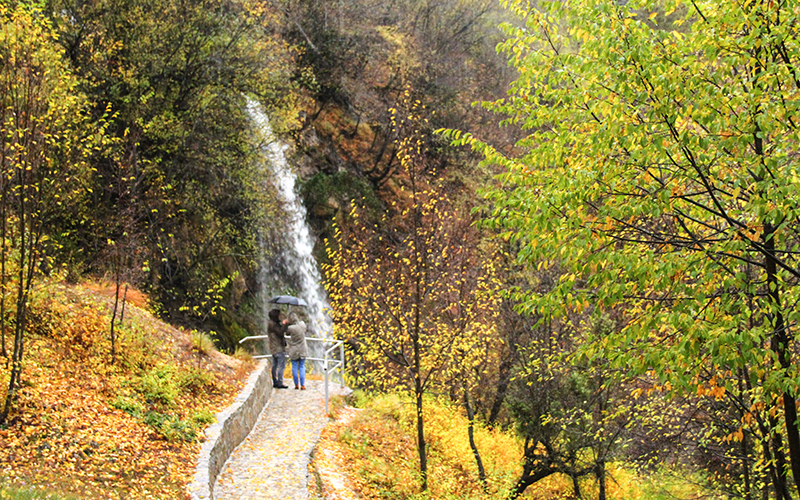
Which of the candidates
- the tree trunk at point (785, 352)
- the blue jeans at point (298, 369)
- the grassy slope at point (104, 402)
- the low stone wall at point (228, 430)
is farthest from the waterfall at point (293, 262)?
the tree trunk at point (785, 352)

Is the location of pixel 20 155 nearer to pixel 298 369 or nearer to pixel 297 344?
pixel 297 344

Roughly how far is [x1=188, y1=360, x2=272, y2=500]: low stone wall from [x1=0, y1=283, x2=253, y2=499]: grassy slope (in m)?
0.17

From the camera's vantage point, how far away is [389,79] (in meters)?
31.9

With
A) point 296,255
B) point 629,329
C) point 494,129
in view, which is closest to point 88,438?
point 629,329

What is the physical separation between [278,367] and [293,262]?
790 cm

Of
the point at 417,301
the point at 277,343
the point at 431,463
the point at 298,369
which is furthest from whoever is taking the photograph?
the point at 298,369

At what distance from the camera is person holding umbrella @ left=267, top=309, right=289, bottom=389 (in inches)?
588

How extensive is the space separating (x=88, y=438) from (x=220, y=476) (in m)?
2.25

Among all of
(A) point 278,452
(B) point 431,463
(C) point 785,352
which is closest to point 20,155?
(A) point 278,452

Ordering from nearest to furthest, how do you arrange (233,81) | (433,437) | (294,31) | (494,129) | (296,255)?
(433,437) < (233,81) < (296,255) < (294,31) < (494,129)

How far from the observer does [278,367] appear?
15492mm

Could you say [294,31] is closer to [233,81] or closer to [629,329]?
[233,81]

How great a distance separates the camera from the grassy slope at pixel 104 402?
7.24 meters

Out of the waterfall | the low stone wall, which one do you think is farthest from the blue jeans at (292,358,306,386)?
the waterfall
